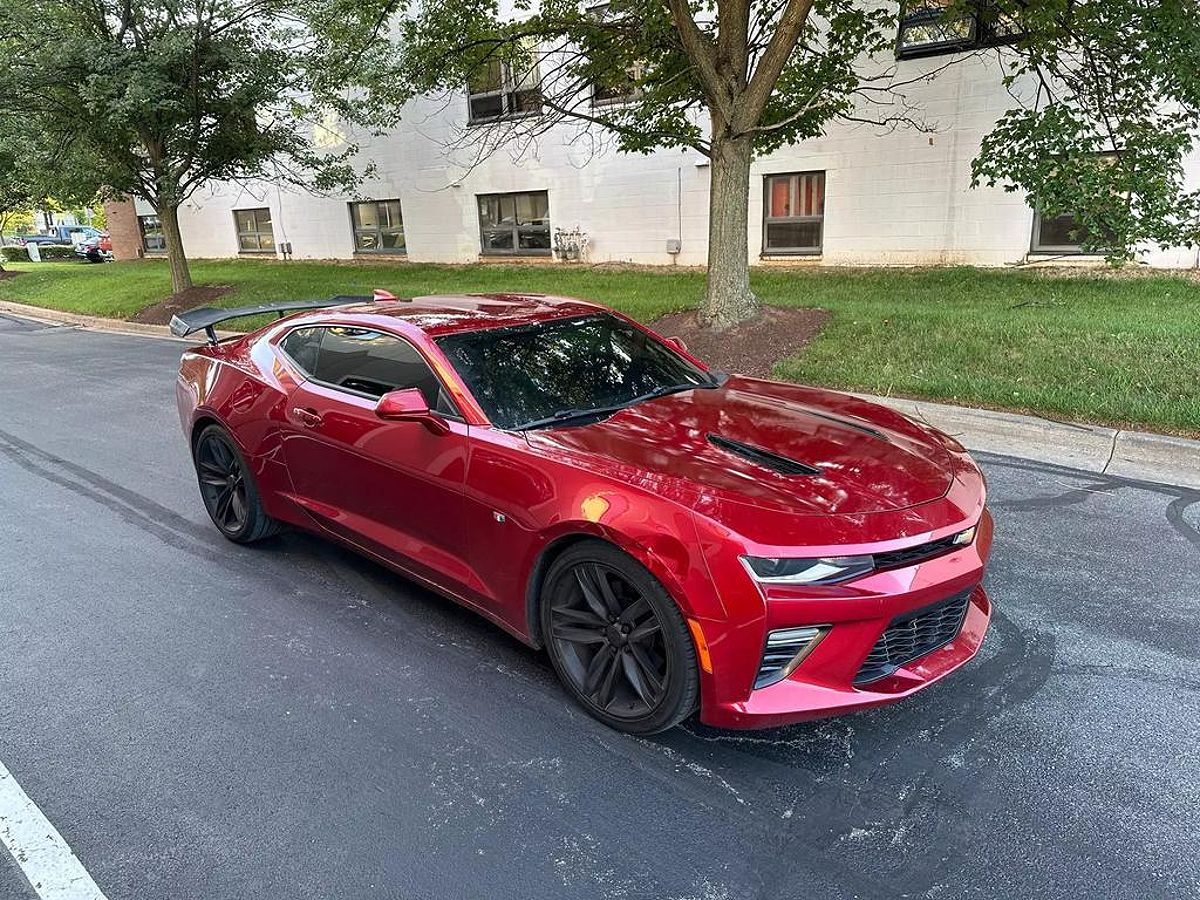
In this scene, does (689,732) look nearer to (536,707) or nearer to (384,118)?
(536,707)

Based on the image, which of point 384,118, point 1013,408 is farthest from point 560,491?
point 384,118

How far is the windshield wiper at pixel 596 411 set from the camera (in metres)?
3.33

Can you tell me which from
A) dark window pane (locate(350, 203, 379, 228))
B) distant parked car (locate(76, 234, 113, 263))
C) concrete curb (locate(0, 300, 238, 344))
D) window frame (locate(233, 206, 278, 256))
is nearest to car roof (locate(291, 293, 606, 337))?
concrete curb (locate(0, 300, 238, 344))

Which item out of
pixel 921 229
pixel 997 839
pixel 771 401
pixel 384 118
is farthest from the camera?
pixel 921 229

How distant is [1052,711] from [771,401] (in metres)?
1.70

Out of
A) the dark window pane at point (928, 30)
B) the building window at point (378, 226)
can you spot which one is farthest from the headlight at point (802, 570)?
the building window at point (378, 226)

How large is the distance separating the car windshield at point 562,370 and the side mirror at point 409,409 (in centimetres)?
21

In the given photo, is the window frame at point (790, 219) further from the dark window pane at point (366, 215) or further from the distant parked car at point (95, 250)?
the distant parked car at point (95, 250)

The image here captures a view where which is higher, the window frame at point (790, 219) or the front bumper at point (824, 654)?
the window frame at point (790, 219)

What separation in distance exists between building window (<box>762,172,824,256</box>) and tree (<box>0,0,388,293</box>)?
7752mm

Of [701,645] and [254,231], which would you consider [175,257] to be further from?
[701,645]

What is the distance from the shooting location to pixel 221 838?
8.07ft

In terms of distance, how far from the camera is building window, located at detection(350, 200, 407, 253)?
71.1 feet

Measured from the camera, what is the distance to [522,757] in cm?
279
